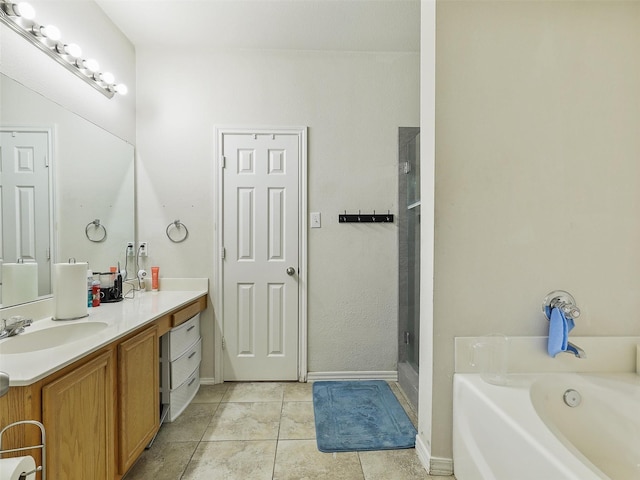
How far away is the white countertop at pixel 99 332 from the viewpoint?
3.24 feet

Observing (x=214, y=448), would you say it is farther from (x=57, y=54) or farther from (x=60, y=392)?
(x=57, y=54)

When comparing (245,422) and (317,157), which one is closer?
(245,422)

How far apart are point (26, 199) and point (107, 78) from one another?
1.01 metres

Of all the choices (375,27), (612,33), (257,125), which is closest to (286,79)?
(257,125)

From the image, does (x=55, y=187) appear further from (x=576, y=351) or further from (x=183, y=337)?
(x=576, y=351)

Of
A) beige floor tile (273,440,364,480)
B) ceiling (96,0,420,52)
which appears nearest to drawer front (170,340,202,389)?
beige floor tile (273,440,364,480)

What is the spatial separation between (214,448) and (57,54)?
7.49 ft

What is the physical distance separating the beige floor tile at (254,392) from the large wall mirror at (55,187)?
126 centimetres

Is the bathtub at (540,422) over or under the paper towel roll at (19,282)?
under

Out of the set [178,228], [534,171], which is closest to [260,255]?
[178,228]

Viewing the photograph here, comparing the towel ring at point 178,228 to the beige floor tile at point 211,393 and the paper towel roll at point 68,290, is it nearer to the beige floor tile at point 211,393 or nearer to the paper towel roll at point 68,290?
the paper towel roll at point 68,290

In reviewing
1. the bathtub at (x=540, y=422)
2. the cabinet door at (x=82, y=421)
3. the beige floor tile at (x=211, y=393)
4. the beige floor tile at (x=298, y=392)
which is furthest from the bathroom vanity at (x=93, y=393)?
the bathtub at (x=540, y=422)

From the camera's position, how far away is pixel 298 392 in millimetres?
2406

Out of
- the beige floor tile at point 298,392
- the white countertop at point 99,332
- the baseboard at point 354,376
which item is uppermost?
the white countertop at point 99,332
